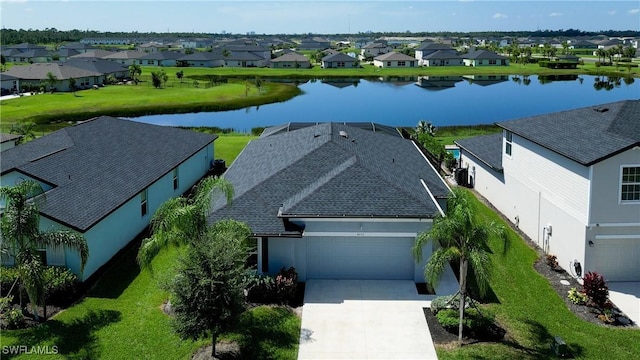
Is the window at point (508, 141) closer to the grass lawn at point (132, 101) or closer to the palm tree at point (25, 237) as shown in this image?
the palm tree at point (25, 237)

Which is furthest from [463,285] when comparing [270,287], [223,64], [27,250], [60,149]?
[223,64]

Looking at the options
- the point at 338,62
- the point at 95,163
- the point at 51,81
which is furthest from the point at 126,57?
the point at 95,163

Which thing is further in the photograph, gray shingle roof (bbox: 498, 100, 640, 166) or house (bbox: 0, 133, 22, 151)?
house (bbox: 0, 133, 22, 151)

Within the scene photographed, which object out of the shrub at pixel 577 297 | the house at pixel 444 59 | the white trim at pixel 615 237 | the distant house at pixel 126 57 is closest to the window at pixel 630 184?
the white trim at pixel 615 237

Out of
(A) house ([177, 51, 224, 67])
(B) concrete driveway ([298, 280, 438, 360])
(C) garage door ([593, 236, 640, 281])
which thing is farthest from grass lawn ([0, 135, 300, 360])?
(A) house ([177, 51, 224, 67])

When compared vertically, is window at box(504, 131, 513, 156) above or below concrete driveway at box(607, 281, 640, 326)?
above

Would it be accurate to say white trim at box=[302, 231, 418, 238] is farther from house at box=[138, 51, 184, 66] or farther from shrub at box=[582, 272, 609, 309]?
house at box=[138, 51, 184, 66]

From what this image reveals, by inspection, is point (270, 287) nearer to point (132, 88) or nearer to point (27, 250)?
point (27, 250)
